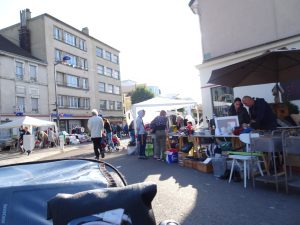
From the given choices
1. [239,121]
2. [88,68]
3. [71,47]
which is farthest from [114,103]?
[239,121]

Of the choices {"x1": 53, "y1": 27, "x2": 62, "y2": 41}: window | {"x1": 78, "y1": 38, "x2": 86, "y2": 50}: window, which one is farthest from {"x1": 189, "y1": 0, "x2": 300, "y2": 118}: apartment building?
{"x1": 78, "y1": 38, "x2": 86, "y2": 50}: window

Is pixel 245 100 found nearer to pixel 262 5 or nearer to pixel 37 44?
pixel 262 5

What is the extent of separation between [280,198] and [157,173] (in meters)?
3.89

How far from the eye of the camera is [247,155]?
256 inches

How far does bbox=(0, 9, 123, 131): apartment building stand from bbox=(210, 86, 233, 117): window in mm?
23587

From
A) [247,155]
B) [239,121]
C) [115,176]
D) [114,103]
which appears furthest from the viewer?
[114,103]

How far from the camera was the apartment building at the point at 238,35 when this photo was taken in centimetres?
1219

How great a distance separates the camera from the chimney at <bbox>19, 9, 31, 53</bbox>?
41219mm

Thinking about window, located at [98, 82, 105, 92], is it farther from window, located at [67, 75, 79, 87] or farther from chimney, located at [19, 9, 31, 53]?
chimney, located at [19, 9, 31, 53]

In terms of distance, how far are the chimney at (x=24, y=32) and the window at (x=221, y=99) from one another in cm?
3370

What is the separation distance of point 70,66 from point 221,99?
34892 mm

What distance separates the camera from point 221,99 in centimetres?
1464

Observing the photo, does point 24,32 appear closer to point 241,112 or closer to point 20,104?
point 20,104

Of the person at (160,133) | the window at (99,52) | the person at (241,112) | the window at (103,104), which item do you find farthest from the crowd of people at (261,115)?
the window at (99,52)
